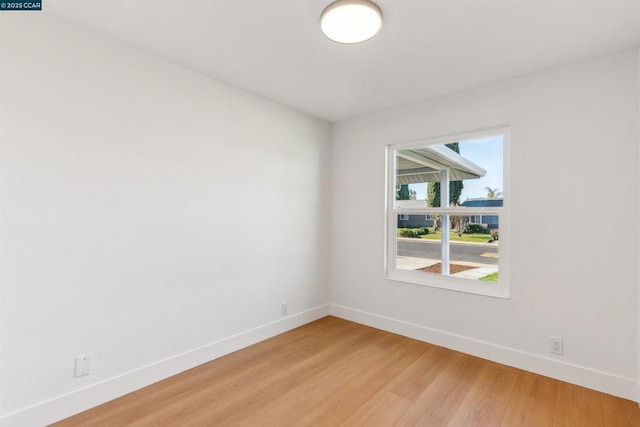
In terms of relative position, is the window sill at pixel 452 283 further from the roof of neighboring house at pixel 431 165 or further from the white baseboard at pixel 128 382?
the white baseboard at pixel 128 382

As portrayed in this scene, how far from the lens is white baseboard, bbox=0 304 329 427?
1.76 metres

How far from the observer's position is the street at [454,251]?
2.83 m

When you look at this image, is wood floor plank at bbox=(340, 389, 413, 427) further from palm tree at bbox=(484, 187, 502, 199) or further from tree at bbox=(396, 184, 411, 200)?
tree at bbox=(396, 184, 411, 200)

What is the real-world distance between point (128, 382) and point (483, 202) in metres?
3.32

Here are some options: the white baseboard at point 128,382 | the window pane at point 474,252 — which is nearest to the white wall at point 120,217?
the white baseboard at point 128,382

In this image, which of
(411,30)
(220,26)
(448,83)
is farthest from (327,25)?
(448,83)

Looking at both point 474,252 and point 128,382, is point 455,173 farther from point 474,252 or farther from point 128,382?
point 128,382

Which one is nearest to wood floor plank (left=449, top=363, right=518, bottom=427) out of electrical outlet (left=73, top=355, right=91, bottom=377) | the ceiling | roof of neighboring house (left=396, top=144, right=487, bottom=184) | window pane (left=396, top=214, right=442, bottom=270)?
window pane (left=396, top=214, right=442, bottom=270)

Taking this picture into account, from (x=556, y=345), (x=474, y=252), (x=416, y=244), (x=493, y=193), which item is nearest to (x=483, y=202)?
(x=493, y=193)

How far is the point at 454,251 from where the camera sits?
3078 mm

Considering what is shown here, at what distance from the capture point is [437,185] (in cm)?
321

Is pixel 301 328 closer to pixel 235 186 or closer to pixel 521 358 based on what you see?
pixel 235 186

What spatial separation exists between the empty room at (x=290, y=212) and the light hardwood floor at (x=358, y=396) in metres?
0.02

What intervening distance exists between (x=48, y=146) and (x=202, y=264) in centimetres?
132
